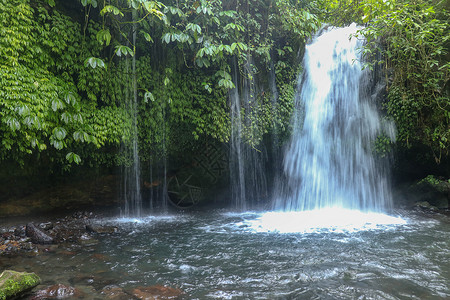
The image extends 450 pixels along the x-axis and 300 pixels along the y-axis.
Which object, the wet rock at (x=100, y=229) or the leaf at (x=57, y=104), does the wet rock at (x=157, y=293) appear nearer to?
the wet rock at (x=100, y=229)

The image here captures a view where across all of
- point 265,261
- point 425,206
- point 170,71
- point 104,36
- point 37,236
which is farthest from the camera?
point 425,206

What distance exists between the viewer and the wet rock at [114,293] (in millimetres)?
2881

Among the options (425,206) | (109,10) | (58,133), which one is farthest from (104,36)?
(425,206)

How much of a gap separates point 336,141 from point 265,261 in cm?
489

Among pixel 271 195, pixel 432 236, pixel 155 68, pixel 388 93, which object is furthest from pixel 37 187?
pixel 388 93

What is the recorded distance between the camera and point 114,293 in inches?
117

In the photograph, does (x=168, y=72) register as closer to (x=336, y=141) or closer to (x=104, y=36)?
(x=104, y=36)

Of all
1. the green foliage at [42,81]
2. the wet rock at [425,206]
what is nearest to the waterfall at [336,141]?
the wet rock at [425,206]

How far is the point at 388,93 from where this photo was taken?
24.2 ft

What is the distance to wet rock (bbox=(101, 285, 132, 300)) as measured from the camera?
9.45 feet

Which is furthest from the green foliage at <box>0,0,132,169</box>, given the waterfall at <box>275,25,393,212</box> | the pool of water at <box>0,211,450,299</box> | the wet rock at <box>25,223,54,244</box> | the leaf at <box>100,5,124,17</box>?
the waterfall at <box>275,25,393,212</box>

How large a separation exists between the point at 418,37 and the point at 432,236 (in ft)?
13.9

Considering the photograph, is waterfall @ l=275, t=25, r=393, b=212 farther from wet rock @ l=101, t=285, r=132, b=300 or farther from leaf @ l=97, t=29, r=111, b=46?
wet rock @ l=101, t=285, r=132, b=300

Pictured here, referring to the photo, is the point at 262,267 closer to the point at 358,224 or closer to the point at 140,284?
the point at 140,284
